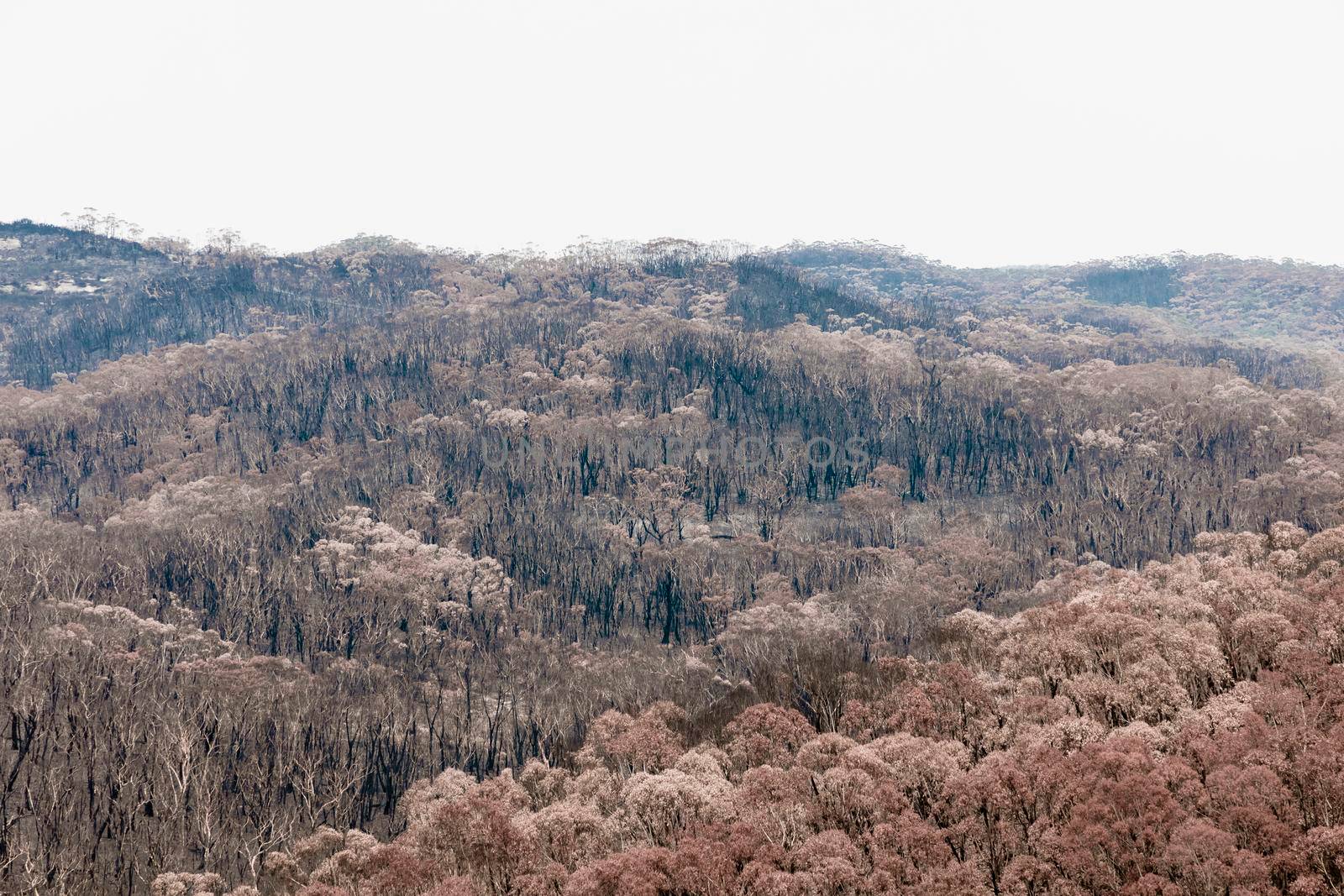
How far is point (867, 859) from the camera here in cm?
5731

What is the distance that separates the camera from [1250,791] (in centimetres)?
4919

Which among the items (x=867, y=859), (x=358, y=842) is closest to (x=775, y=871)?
(x=867, y=859)

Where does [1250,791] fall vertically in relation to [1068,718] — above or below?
above

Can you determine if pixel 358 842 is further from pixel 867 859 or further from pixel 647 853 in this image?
pixel 867 859

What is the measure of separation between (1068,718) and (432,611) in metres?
151

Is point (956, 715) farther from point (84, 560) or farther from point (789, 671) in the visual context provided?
point (84, 560)

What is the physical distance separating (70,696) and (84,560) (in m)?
59.2

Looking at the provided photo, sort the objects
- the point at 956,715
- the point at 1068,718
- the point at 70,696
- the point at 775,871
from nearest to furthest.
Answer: the point at 775,871
the point at 1068,718
the point at 956,715
the point at 70,696

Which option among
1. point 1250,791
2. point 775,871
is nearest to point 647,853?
point 775,871

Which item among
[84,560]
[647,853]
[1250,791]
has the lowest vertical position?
[84,560]

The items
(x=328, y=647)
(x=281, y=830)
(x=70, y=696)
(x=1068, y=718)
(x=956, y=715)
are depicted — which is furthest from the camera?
(x=328, y=647)

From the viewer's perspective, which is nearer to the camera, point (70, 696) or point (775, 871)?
point (775, 871)

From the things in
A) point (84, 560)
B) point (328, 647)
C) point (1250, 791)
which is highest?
point (1250, 791)

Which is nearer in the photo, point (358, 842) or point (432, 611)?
point (358, 842)
